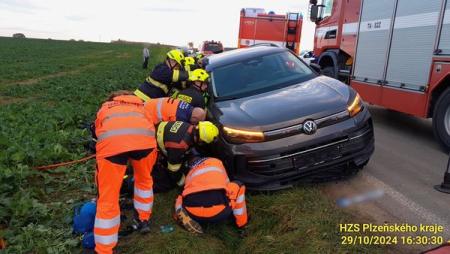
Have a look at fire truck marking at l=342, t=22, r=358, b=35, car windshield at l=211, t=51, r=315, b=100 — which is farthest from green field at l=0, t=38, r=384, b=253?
fire truck marking at l=342, t=22, r=358, b=35

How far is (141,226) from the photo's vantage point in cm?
401

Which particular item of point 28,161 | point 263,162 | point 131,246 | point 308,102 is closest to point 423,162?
point 308,102

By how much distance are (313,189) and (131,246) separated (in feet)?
6.55

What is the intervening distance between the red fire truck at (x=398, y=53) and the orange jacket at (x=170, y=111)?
3926 mm

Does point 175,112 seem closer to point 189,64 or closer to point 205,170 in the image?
point 205,170

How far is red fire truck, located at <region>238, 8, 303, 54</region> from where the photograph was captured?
63.4ft

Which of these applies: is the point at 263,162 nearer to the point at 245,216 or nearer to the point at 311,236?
the point at 245,216

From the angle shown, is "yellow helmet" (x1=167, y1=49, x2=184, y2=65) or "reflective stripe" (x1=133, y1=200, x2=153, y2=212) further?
"yellow helmet" (x1=167, y1=49, x2=184, y2=65)

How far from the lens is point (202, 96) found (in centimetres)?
554

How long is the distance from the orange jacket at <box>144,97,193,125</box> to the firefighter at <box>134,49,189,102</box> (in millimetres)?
1436

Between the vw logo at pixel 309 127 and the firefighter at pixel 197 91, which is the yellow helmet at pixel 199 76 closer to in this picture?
the firefighter at pixel 197 91

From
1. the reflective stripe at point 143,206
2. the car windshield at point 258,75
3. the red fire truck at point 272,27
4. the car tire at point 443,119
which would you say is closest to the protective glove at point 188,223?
the reflective stripe at point 143,206

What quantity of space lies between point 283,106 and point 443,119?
2943 mm

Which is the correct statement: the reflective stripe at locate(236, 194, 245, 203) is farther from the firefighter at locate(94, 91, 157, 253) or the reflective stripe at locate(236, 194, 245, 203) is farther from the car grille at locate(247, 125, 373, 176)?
the firefighter at locate(94, 91, 157, 253)
